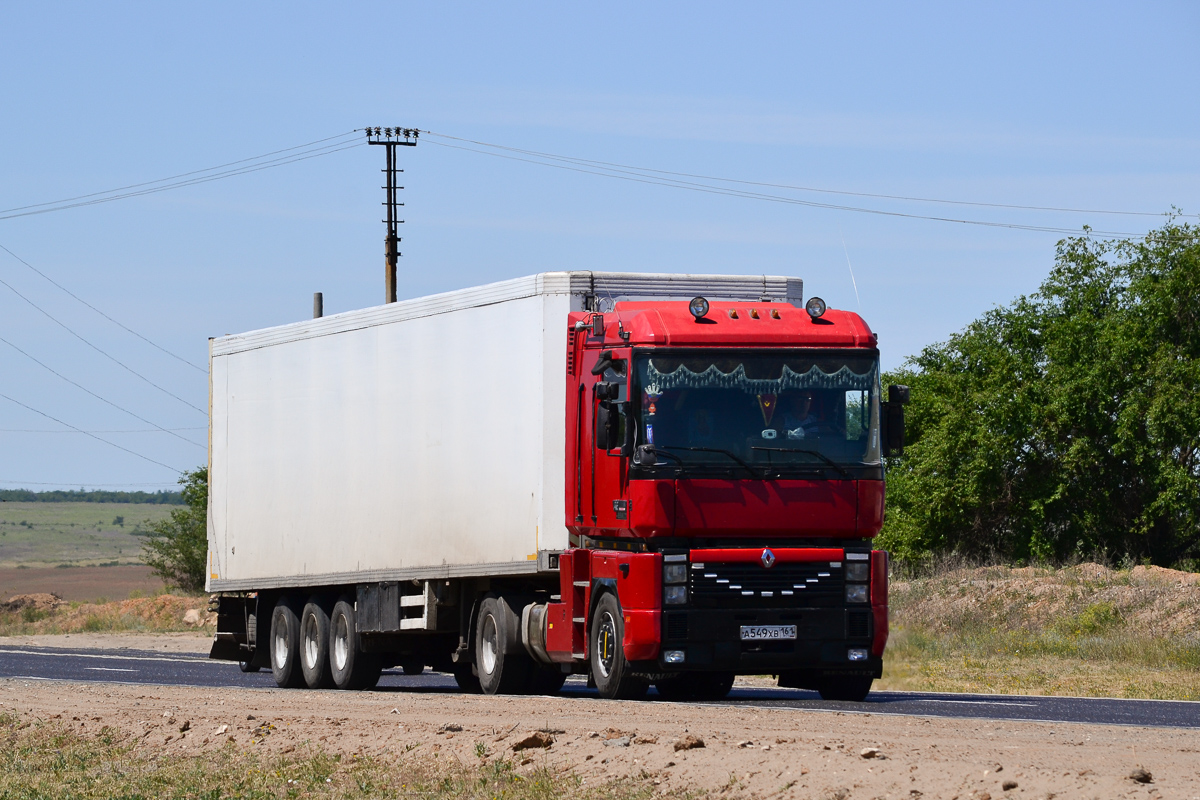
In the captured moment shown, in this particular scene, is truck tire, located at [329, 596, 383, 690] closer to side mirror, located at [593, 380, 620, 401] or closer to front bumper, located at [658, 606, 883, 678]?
front bumper, located at [658, 606, 883, 678]

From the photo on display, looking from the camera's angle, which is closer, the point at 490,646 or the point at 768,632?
the point at 768,632

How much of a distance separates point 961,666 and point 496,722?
13418 millimetres

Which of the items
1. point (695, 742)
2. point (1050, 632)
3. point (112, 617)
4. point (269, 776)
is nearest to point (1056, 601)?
point (1050, 632)

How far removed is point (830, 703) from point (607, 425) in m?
3.48

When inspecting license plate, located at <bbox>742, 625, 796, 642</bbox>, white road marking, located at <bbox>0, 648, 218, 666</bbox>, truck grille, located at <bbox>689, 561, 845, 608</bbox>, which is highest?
truck grille, located at <bbox>689, 561, 845, 608</bbox>

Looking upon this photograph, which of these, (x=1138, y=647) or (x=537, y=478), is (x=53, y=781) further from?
(x=1138, y=647)

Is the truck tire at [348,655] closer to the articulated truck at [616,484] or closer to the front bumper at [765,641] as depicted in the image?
the articulated truck at [616,484]

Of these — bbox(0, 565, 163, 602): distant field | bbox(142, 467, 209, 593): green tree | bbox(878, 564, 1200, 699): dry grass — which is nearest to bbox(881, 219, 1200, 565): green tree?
bbox(878, 564, 1200, 699): dry grass

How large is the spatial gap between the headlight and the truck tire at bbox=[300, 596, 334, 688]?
23.3ft

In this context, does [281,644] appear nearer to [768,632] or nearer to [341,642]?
[341,642]

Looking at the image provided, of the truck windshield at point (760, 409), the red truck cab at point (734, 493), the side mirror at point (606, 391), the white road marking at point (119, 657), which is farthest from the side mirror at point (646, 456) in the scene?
the white road marking at point (119, 657)

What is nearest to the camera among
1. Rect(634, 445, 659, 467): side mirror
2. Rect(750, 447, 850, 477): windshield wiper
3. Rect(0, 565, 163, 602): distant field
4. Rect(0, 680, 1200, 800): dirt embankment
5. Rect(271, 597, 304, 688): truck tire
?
Rect(0, 680, 1200, 800): dirt embankment

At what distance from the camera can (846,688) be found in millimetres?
17891

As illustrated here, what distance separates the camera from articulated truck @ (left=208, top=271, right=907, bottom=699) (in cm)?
1659
